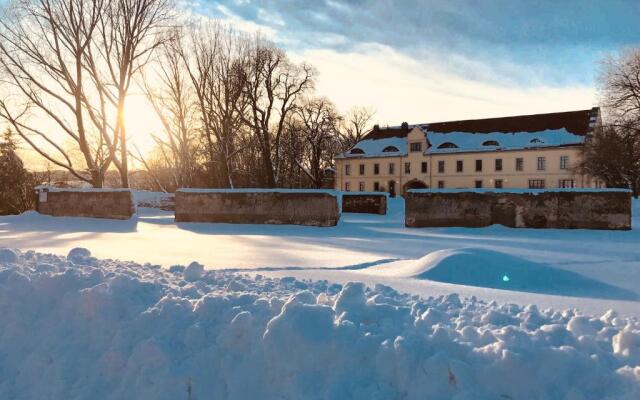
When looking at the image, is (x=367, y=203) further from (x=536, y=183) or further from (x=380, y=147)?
(x=380, y=147)

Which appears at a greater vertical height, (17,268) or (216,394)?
(17,268)

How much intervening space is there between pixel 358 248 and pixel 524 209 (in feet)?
22.7

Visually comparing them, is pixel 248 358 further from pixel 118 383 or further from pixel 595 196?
pixel 595 196

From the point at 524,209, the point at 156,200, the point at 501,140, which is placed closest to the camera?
the point at 524,209

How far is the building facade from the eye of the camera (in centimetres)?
4322

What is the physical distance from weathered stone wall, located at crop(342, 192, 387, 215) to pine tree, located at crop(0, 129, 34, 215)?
2649 cm

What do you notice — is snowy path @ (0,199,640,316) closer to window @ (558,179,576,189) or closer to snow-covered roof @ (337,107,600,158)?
window @ (558,179,576,189)

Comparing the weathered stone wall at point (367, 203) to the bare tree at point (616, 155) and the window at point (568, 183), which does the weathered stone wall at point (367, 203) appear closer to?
the bare tree at point (616, 155)

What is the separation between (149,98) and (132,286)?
24.0 meters

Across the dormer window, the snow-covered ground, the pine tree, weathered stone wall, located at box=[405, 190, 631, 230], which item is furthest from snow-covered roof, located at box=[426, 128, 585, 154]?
the snow-covered ground

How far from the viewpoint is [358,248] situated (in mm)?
9750

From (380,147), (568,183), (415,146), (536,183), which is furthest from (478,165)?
(380,147)

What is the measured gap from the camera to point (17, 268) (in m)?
5.42

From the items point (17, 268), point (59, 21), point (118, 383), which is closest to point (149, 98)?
point (59, 21)
